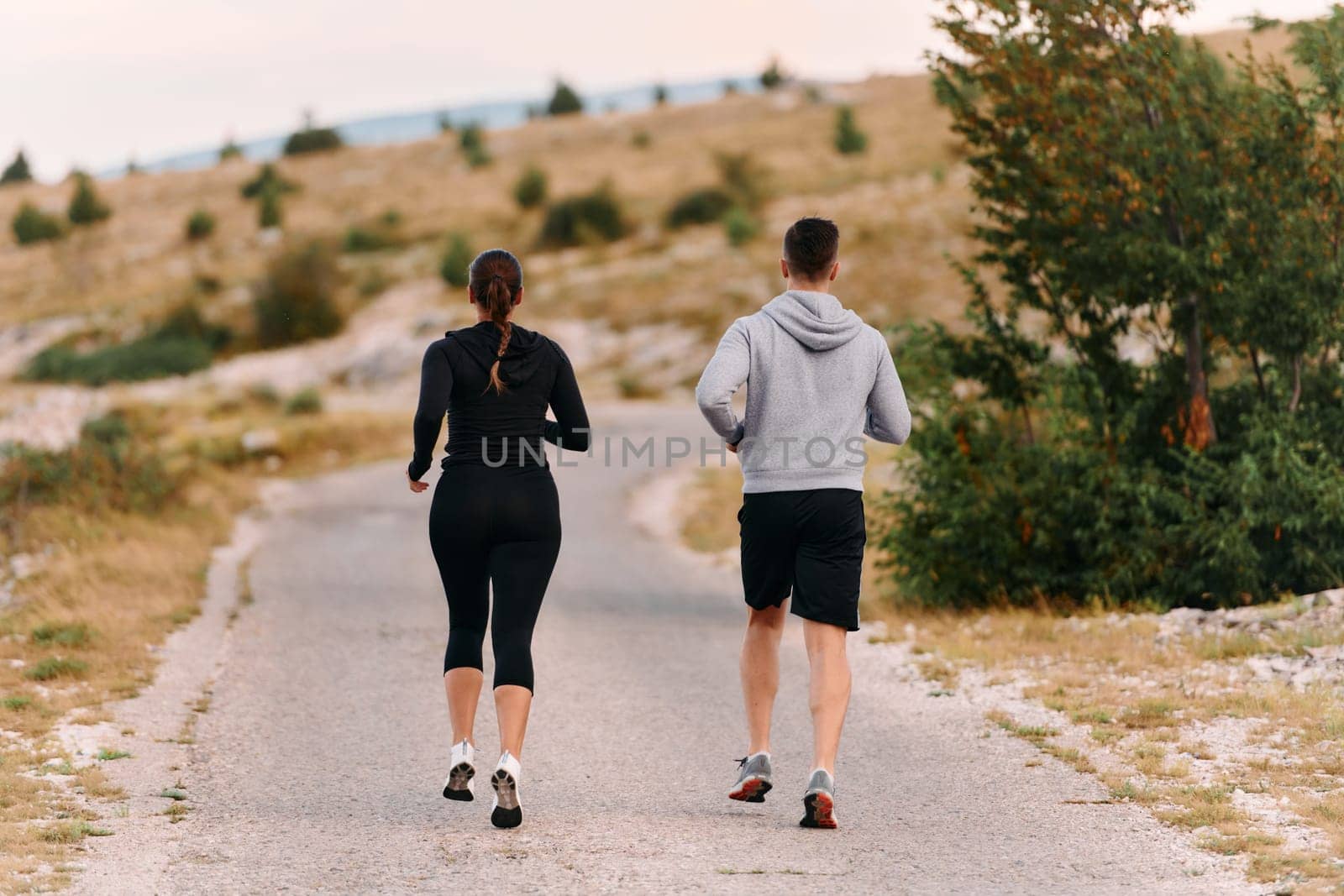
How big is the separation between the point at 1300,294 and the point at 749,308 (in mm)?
34020

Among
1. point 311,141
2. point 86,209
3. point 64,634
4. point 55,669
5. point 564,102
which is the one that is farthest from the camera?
point 564,102

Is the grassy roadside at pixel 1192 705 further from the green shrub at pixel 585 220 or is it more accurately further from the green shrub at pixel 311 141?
the green shrub at pixel 311 141

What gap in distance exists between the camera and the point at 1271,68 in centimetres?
1027

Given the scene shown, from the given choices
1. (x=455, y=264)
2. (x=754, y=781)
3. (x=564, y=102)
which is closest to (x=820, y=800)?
(x=754, y=781)

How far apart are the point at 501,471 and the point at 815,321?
4.32 ft

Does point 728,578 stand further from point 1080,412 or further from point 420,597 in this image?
point 1080,412

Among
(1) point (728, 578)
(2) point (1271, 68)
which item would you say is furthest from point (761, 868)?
(1) point (728, 578)

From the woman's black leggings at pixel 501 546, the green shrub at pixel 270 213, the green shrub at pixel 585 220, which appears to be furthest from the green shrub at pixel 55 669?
the green shrub at pixel 270 213

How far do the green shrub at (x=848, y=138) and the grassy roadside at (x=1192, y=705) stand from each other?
55749 mm

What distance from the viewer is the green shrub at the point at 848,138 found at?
214 ft

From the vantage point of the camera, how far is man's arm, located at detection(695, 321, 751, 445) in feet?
17.9

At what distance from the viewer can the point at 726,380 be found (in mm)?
5469

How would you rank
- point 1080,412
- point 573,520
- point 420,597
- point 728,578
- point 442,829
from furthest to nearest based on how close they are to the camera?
point 573,520 < point 728,578 < point 420,597 < point 1080,412 < point 442,829

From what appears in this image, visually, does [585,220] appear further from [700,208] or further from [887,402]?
[887,402]
